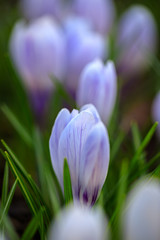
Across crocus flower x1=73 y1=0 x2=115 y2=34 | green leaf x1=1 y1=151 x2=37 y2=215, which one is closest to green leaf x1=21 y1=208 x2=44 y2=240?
green leaf x1=1 y1=151 x2=37 y2=215

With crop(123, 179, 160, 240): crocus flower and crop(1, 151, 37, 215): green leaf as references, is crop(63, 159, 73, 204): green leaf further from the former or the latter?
crop(123, 179, 160, 240): crocus flower

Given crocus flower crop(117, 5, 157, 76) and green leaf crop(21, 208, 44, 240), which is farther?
crocus flower crop(117, 5, 157, 76)

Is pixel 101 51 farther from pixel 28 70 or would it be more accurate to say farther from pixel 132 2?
pixel 132 2

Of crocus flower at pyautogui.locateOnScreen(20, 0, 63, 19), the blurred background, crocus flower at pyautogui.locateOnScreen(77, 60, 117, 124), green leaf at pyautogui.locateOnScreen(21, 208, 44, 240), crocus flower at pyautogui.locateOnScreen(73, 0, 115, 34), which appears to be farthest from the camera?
crocus flower at pyautogui.locateOnScreen(20, 0, 63, 19)

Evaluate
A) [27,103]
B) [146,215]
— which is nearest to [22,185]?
[146,215]

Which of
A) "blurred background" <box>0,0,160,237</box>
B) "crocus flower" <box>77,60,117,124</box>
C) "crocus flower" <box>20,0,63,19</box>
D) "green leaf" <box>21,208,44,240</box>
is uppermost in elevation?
"crocus flower" <box>20,0,63,19</box>

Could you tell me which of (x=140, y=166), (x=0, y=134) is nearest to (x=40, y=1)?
(x=0, y=134)

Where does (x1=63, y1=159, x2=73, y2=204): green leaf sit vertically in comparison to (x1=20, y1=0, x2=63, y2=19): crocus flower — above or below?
below

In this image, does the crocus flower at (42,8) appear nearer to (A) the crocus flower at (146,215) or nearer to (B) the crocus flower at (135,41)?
(B) the crocus flower at (135,41)
